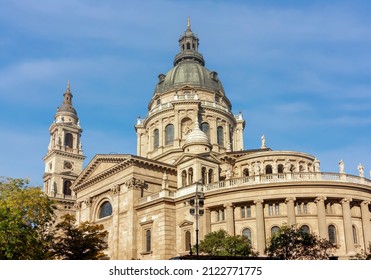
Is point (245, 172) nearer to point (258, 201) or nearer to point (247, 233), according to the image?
point (258, 201)

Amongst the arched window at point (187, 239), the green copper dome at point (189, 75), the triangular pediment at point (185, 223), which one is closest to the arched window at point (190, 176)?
the triangular pediment at point (185, 223)

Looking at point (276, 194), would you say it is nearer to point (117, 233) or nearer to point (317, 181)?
point (317, 181)

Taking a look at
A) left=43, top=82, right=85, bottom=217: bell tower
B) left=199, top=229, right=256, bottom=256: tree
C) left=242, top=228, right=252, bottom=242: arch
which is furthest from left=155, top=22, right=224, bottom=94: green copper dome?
left=199, top=229, right=256, bottom=256: tree

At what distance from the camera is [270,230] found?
44.8 metres

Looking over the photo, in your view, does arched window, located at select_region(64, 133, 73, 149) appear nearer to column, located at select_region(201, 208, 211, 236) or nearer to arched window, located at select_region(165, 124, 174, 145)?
arched window, located at select_region(165, 124, 174, 145)

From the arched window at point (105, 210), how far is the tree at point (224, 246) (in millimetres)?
21537

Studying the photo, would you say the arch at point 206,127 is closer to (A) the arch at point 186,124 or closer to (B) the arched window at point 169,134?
(A) the arch at point 186,124

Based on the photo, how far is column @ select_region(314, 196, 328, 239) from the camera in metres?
42.9

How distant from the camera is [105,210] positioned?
59594mm

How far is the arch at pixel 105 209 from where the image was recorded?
192 feet

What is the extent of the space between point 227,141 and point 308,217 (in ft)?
96.2

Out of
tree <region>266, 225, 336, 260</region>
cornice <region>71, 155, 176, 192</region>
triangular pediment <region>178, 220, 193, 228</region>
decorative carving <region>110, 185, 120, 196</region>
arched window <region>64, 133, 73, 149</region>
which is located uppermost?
arched window <region>64, 133, 73, 149</region>

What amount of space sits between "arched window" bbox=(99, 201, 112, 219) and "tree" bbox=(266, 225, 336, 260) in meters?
26.3
